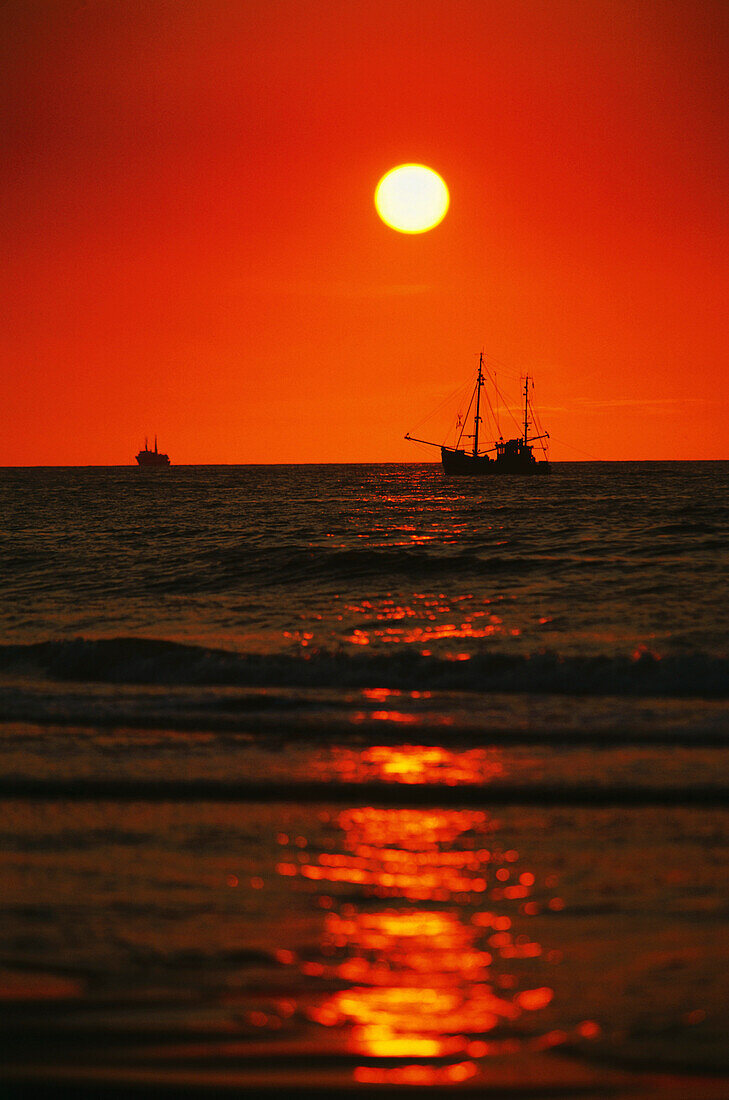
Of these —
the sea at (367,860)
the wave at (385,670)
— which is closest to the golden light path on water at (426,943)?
the sea at (367,860)

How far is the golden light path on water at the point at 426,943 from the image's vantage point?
4.01m

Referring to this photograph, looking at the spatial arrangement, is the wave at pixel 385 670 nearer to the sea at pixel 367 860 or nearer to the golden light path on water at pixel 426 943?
the sea at pixel 367 860

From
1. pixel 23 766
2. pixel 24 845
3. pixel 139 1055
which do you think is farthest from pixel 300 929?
pixel 23 766

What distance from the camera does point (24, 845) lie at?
6320 mm

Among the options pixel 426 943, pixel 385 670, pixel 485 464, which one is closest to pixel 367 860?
pixel 426 943

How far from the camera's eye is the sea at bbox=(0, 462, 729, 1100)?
13.0 ft

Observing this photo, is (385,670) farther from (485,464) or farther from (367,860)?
(485,464)

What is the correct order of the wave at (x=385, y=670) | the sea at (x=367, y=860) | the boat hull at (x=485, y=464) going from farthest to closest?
the boat hull at (x=485, y=464) → the wave at (x=385, y=670) → the sea at (x=367, y=860)

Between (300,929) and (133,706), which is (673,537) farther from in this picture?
(300,929)

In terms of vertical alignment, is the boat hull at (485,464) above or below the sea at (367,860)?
above

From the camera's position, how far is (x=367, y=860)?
614 cm

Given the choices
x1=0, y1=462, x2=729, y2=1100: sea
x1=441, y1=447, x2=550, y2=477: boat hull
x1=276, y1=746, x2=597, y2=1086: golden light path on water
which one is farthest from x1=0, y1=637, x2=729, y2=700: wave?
x1=441, y1=447, x2=550, y2=477: boat hull

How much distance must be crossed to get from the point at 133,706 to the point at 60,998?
6907mm

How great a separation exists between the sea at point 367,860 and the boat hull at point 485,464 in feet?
433
